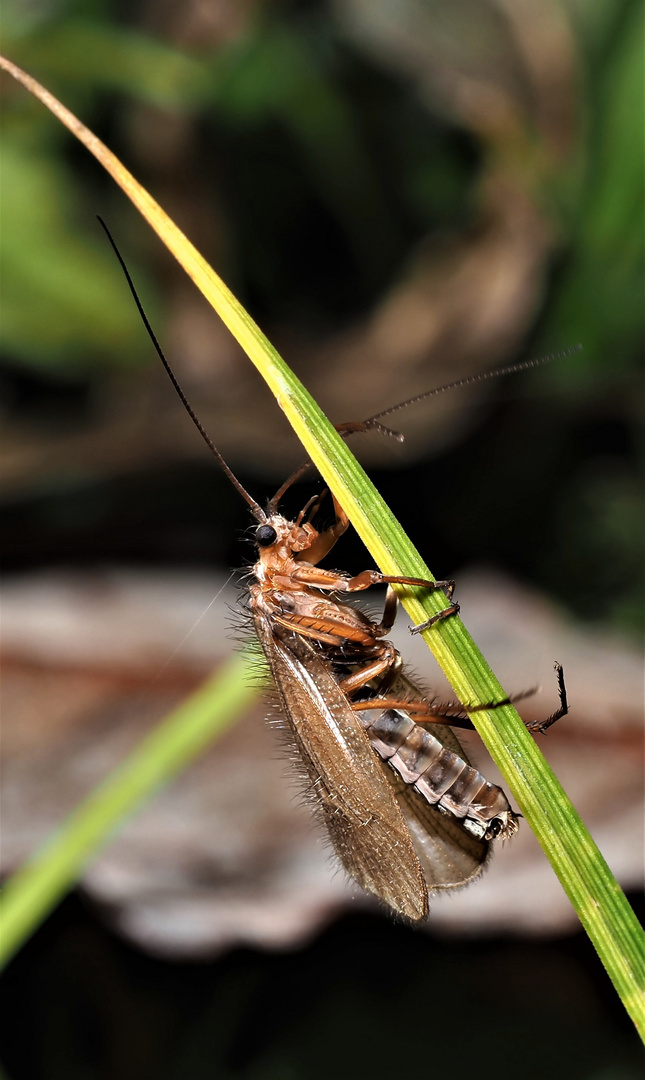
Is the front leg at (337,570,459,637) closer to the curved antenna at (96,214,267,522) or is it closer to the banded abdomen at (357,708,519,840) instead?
the banded abdomen at (357,708,519,840)

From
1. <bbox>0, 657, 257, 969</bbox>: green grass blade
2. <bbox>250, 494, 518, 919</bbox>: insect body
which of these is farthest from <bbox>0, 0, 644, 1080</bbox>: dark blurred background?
<bbox>0, 657, 257, 969</bbox>: green grass blade

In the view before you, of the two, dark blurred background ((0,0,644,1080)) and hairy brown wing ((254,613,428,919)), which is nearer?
hairy brown wing ((254,613,428,919))

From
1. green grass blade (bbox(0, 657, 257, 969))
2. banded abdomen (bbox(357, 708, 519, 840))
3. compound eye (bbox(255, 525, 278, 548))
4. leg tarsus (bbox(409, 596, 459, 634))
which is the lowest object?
banded abdomen (bbox(357, 708, 519, 840))

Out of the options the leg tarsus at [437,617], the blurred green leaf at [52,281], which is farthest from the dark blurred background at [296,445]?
the leg tarsus at [437,617]

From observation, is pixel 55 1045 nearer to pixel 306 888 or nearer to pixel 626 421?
pixel 306 888

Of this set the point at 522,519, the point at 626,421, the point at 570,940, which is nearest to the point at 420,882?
the point at 570,940

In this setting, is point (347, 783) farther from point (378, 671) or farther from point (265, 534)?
point (265, 534)
